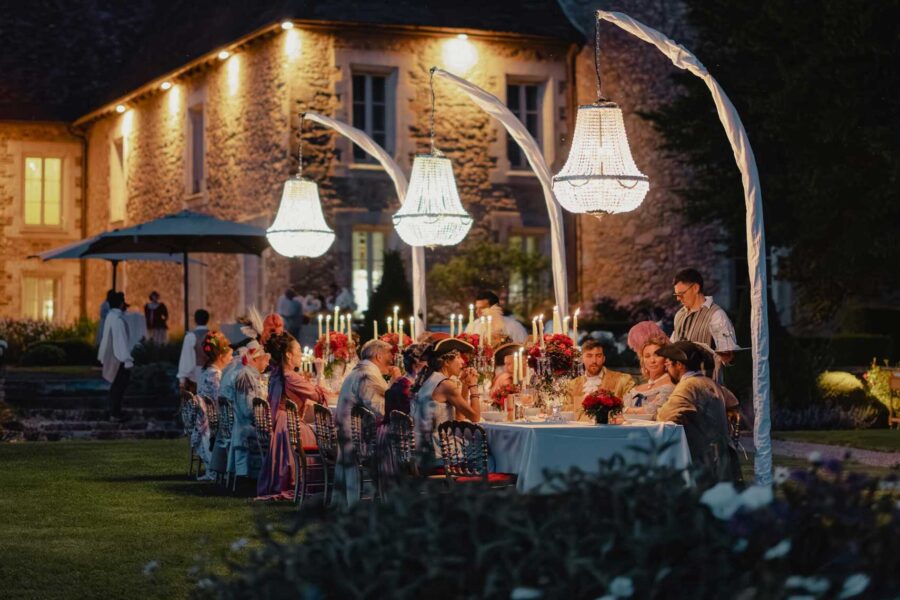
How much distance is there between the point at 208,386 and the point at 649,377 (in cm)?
448

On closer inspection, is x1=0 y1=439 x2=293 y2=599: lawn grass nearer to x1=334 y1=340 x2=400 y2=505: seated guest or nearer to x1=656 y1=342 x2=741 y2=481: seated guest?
x1=334 y1=340 x2=400 y2=505: seated guest

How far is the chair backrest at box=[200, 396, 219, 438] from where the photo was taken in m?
12.2

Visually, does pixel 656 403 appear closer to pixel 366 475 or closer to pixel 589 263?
pixel 366 475

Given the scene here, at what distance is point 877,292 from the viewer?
19453 millimetres

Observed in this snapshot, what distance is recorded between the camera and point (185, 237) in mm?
19422

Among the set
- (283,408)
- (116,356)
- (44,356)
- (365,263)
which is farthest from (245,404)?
(44,356)

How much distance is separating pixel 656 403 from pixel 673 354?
60cm

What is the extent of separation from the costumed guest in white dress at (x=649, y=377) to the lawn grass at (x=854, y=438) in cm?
589

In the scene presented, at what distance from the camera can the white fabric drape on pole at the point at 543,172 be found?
1224cm

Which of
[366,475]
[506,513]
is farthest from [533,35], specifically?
[506,513]

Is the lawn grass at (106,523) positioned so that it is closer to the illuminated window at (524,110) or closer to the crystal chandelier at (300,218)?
the crystal chandelier at (300,218)

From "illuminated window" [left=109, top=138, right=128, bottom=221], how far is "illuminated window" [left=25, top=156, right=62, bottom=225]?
2.15 m

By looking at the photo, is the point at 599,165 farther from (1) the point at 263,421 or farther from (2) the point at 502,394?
(1) the point at 263,421

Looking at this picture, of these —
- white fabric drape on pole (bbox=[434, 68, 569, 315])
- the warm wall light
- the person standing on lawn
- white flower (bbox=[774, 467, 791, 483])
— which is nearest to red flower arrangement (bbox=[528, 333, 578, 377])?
white fabric drape on pole (bbox=[434, 68, 569, 315])
